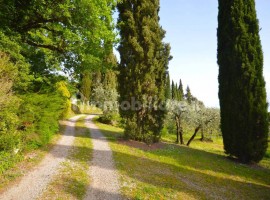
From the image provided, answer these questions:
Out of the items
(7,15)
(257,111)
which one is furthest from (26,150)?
(257,111)

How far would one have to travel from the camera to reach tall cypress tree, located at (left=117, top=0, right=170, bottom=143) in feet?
71.8

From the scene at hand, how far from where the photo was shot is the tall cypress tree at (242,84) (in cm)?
1956

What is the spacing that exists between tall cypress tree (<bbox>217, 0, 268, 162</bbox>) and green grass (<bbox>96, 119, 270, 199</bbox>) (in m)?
1.84

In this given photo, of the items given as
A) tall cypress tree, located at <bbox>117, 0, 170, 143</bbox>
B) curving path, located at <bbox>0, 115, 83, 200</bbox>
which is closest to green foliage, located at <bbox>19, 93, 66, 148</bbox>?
curving path, located at <bbox>0, 115, 83, 200</bbox>

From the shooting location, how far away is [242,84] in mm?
19891

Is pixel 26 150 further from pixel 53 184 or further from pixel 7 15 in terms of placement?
pixel 7 15

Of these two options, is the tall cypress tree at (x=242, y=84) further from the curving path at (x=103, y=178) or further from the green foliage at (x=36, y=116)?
the green foliage at (x=36, y=116)

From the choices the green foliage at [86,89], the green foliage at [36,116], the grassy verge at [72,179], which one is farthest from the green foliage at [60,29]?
the green foliage at [86,89]

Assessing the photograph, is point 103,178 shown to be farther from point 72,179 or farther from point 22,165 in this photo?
point 22,165

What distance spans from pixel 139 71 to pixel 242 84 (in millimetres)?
8542

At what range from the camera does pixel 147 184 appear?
38.7ft

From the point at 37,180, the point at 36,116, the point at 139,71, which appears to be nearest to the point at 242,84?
the point at 139,71

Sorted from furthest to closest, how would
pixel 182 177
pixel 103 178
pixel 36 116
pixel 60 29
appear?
pixel 60 29 < pixel 36 116 < pixel 182 177 < pixel 103 178

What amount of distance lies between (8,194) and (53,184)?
5.94 ft
